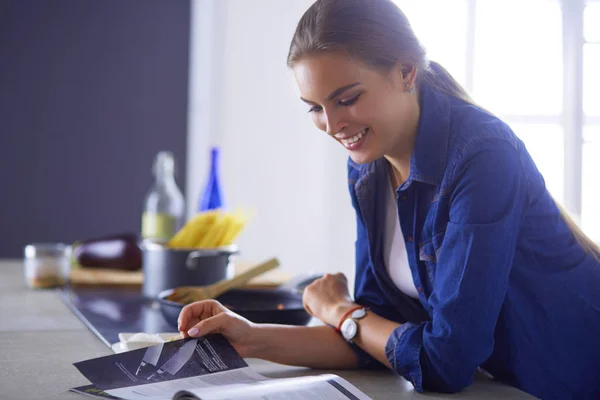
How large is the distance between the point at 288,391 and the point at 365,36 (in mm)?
575

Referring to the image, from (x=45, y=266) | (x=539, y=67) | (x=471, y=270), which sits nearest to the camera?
(x=471, y=270)

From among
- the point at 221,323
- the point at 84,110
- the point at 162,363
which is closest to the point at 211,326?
the point at 221,323

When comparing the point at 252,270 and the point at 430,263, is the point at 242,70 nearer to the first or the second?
the point at 252,270

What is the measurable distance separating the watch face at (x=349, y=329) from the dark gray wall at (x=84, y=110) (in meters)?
2.81

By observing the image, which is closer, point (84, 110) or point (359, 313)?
point (359, 313)

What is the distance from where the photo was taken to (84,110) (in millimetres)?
3869

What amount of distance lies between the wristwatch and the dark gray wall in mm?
2809

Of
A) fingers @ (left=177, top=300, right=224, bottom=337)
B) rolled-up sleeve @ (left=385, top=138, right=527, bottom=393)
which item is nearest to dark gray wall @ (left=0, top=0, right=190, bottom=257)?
fingers @ (left=177, top=300, right=224, bottom=337)

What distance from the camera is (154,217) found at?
2.36 meters

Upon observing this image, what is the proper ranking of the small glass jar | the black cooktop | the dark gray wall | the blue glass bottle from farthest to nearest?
the dark gray wall → the blue glass bottle → the small glass jar → the black cooktop

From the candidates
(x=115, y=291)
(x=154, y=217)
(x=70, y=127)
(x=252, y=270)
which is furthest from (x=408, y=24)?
(x=70, y=127)

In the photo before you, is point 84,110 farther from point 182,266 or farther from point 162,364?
point 162,364

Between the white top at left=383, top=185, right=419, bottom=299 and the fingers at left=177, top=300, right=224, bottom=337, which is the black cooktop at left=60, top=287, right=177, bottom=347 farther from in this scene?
the white top at left=383, top=185, right=419, bottom=299

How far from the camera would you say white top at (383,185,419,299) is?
135 centimetres
